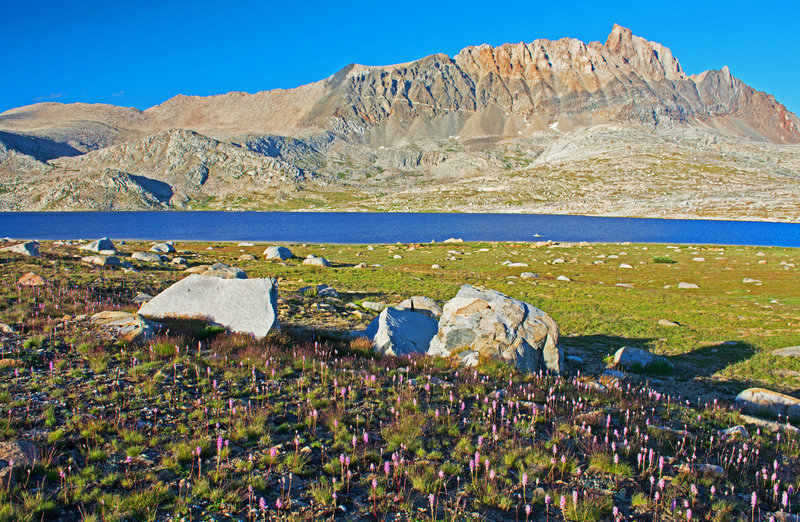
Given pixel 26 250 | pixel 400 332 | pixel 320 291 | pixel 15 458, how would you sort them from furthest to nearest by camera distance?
pixel 26 250
pixel 320 291
pixel 400 332
pixel 15 458

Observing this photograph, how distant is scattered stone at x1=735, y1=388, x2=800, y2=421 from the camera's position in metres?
12.8

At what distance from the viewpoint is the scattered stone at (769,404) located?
1277 cm

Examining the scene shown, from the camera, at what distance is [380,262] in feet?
186

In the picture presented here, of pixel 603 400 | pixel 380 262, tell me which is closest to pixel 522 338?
pixel 603 400

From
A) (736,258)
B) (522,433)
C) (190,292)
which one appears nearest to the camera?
(522,433)

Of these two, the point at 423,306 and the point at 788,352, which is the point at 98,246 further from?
the point at 788,352

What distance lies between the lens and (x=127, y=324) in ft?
46.1

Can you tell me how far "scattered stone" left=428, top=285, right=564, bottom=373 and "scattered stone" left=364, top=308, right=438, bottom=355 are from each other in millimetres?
862

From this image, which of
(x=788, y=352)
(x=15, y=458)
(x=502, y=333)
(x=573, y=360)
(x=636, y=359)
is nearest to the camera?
(x=15, y=458)

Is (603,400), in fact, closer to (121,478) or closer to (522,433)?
(522,433)

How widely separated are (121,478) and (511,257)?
58690 millimetres

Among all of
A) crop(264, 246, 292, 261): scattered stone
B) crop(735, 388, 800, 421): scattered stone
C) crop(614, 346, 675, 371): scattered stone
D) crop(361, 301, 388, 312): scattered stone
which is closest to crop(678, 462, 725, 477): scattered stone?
crop(735, 388, 800, 421): scattered stone

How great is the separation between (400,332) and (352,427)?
7.76 metres

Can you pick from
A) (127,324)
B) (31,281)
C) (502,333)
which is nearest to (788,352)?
(502,333)
